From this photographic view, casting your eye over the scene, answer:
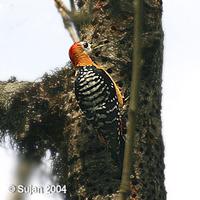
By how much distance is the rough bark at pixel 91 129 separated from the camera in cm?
259

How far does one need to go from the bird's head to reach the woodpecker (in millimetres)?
36

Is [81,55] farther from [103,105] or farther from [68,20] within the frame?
[68,20]

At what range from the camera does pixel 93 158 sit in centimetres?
265

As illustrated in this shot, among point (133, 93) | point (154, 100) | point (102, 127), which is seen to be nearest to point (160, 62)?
point (154, 100)

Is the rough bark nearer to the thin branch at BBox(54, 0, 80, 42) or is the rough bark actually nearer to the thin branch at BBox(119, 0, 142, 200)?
the thin branch at BBox(54, 0, 80, 42)

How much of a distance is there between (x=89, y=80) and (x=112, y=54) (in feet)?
0.59

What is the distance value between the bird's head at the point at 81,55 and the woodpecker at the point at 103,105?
0.04 metres

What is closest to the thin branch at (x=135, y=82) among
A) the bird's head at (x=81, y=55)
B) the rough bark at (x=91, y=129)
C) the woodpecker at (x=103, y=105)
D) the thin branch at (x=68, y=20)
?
the thin branch at (x=68, y=20)

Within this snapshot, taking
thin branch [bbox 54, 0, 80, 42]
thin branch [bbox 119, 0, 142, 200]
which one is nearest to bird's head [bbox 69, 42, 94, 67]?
thin branch [bbox 54, 0, 80, 42]

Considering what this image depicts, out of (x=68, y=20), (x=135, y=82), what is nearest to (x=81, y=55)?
(x=68, y=20)

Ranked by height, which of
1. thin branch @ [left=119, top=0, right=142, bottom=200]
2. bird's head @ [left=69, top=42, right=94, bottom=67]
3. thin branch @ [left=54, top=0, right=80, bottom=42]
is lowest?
thin branch @ [left=119, top=0, right=142, bottom=200]

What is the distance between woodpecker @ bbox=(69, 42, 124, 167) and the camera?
8.60ft

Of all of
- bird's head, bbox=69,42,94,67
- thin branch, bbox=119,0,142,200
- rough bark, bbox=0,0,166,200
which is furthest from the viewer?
bird's head, bbox=69,42,94,67

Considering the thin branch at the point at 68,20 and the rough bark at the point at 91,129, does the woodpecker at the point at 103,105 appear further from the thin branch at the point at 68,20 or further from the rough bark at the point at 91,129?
the thin branch at the point at 68,20
